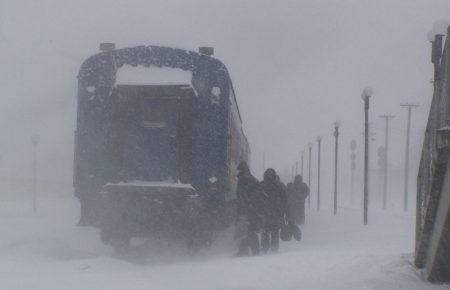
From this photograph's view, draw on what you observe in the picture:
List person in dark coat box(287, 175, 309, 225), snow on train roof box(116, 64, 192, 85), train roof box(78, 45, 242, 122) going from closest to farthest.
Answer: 1. snow on train roof box(116, 64, 192, 85)
2. train roof box(78, 45, 242, 122)
3. person in dark coat box(287, 175, 309, 225)

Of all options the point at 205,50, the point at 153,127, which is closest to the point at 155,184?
the point at 153,127

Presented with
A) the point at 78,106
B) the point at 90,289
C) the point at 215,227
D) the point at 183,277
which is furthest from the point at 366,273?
the point at 78,106

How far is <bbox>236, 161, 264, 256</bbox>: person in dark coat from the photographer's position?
398 inches

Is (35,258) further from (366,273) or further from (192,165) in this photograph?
(366,273)

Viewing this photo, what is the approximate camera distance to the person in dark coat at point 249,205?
10.1 m

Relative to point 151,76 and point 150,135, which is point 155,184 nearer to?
point 150,135

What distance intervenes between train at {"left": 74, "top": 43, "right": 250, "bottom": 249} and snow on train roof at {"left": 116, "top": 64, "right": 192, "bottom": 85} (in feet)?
0.06

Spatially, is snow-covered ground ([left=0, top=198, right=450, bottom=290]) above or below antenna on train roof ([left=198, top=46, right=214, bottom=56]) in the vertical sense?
below

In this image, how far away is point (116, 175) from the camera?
10570mm

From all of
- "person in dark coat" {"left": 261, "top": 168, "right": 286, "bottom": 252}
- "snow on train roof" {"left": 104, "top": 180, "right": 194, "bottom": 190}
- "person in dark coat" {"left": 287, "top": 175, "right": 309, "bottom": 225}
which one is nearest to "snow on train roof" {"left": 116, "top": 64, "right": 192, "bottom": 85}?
"snow on train roof" {"left": 104, "top": 180, "right": 194, "bottom": 190}

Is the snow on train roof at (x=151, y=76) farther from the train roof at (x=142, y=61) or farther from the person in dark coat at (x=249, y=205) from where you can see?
the person in dark coat at (x=249, y=205)

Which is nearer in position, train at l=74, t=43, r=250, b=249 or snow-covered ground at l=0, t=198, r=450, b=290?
snow-covered ground at l=0, t=198, r=450, b=290

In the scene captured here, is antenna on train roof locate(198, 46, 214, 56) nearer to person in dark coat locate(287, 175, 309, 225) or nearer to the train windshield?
the train windshield

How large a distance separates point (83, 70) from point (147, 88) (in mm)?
1411
